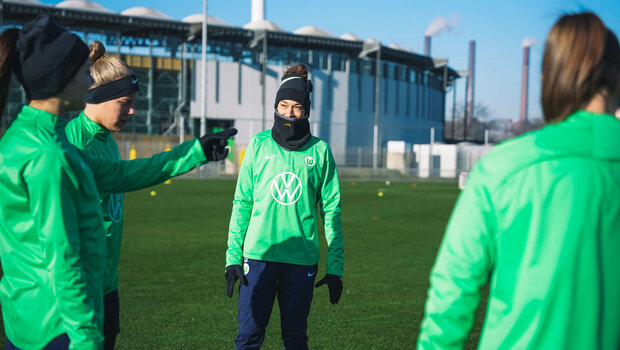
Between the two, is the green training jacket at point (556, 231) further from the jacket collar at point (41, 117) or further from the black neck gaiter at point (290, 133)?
the black neck gaiter at point (290, 133)

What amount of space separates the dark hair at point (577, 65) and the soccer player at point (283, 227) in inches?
88.4

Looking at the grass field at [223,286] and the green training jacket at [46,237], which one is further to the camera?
the grass field at [223,286]

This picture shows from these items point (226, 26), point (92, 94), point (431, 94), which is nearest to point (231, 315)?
point (92, 94)

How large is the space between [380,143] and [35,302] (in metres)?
46.0

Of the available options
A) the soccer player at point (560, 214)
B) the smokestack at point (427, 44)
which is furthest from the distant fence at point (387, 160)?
the smokestack at point (427, 44)

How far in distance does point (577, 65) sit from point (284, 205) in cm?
236

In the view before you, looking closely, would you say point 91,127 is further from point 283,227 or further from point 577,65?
point 577,65

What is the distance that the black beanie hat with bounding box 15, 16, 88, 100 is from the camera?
2066 mm

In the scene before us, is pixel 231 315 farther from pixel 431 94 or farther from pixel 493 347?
pixel 431 94

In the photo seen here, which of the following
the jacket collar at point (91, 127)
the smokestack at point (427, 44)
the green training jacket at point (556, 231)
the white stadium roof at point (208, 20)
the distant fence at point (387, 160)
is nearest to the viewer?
the green training jacket at point (556, 231)

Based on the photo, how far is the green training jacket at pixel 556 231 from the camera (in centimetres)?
161

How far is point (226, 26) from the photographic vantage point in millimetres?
42281

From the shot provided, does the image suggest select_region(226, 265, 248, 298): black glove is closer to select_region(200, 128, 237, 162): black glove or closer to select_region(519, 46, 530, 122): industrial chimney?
select_region(200, 128, 237, 162): black glove

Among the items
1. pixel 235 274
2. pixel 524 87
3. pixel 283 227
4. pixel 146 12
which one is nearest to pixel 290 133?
pixel 283 227
